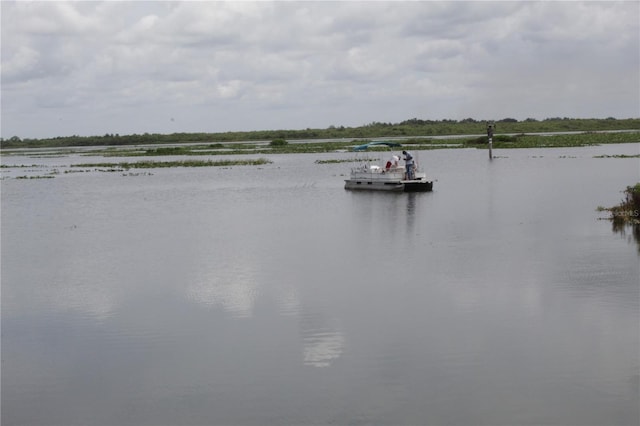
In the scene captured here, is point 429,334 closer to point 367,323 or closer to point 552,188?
point 367,323

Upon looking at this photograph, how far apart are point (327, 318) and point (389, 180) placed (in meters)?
33.8

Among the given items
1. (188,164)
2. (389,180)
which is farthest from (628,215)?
(188,164)

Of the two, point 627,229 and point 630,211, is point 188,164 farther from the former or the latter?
point 627,229

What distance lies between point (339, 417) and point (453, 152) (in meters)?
84.4

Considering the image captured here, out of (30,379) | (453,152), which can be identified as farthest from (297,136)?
(30,379)

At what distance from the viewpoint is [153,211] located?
45.4 meters

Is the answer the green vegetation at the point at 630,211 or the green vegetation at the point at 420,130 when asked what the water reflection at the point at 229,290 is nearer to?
the green vegetation at the point at 630,211

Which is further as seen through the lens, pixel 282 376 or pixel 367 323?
pixel 367 323

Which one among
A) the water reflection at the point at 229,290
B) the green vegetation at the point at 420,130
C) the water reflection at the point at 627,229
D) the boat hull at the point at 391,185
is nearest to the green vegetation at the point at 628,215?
the water reflection at the point at 627,229

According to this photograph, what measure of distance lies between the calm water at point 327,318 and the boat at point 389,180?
921cm

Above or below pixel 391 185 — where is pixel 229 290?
below

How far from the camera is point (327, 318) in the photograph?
19.8 m

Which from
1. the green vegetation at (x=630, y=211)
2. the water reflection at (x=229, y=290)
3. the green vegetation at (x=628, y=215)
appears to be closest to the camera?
the water reflection at (x=229, y=290)

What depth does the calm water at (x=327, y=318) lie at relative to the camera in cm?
1438
